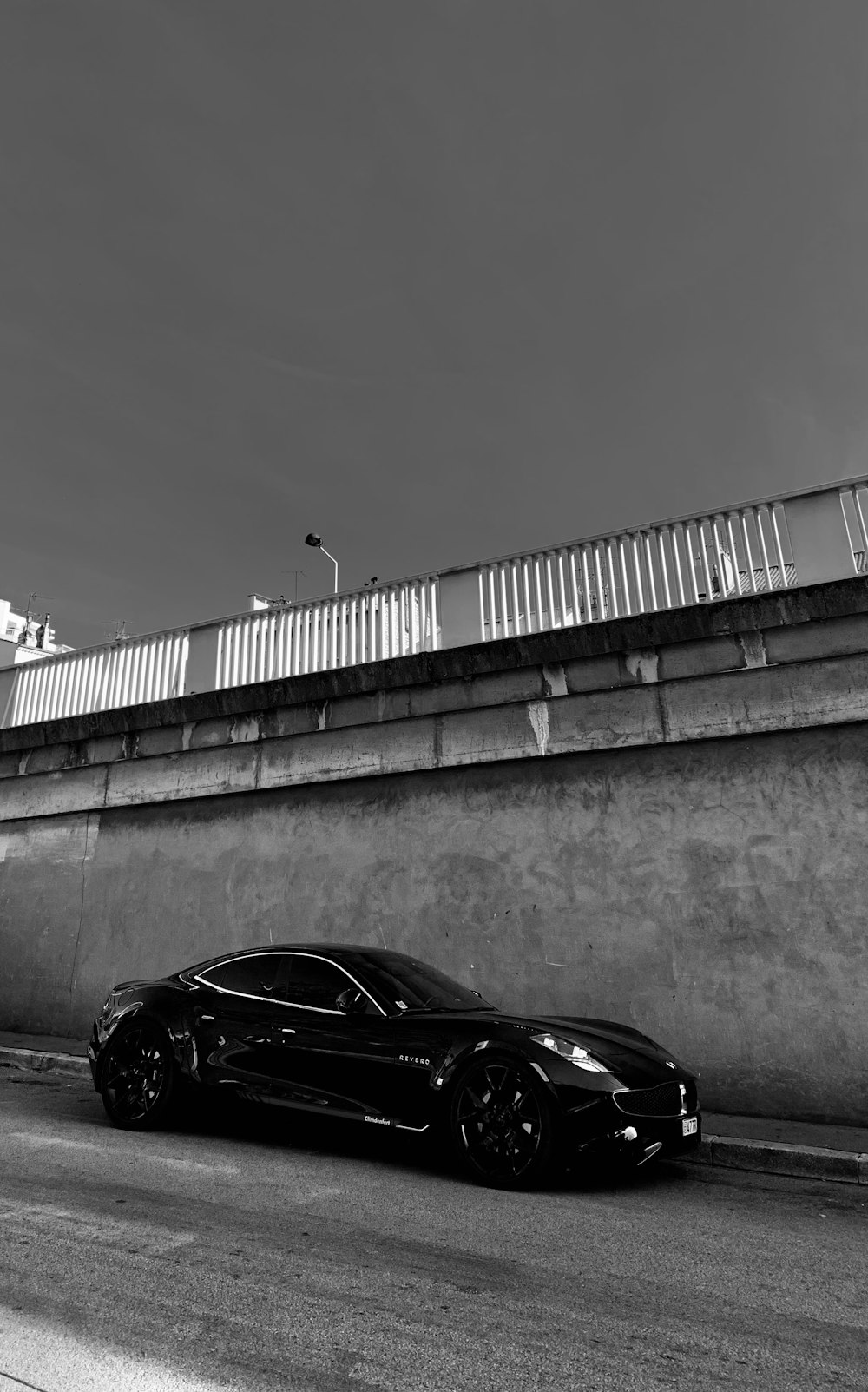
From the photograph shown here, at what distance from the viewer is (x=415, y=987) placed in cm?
626

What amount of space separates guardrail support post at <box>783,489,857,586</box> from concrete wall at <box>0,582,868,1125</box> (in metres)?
0.44

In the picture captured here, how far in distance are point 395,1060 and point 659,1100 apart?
1.63 metres

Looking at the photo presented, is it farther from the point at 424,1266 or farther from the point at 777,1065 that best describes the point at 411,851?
the point at 424,1266

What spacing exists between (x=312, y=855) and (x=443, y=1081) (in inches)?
207

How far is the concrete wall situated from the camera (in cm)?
774

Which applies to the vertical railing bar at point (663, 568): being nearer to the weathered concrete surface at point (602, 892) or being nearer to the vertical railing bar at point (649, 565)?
the vertical railing bar at point (649, 565)

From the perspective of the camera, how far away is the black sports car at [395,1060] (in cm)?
506

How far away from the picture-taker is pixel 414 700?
10008 millimetres

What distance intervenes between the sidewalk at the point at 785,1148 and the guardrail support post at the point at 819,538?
4.78 meters

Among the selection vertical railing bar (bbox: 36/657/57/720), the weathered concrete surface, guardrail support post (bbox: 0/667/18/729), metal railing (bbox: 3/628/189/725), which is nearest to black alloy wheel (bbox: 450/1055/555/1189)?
the weathered concrete surface

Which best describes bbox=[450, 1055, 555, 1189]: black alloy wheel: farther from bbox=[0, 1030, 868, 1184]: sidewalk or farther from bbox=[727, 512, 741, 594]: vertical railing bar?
bbox=[727, 512, 741, 594]: vertical railing bar

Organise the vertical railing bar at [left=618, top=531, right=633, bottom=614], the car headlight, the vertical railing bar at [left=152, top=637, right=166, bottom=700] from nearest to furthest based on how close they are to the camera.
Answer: the car headlight < the vertical railing bar at [left=618, top=531, right=633, bottom=614] < the vertical railing bar at [left=152, top=637, right=166, bottom=700]

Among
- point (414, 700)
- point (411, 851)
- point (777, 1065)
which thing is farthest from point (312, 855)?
point (777, 1065)

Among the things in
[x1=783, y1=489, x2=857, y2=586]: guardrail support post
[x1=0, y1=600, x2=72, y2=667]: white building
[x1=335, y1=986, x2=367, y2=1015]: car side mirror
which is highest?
[x1=0, y1=600, x2=72, y2=667]: white building
